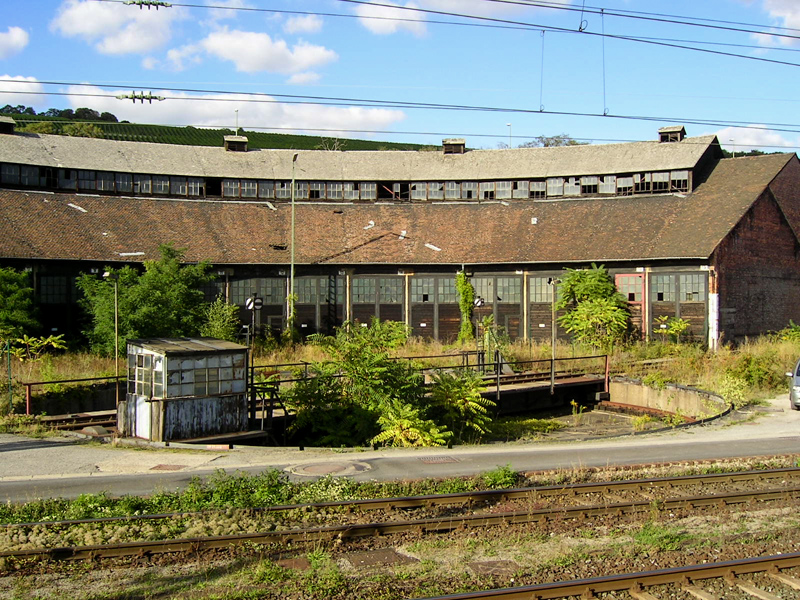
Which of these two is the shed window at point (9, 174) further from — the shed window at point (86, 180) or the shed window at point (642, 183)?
the shed window at point (642, 183)

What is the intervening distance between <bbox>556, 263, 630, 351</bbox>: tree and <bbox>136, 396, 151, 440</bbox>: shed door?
21915 mm

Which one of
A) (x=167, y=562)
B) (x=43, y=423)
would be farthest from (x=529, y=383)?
(x=167, y=562)

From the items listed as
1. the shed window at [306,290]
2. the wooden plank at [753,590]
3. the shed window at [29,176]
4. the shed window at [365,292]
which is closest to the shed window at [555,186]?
the shed window at [365,292]

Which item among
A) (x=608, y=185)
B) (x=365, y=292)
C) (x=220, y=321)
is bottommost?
(x=220, y=321)

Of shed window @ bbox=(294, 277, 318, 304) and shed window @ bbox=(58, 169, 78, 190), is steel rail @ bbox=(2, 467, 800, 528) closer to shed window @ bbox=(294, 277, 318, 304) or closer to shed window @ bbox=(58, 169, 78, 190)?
shed window @ bbox=(294, 277, 318, 304)

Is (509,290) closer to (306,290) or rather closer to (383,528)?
(306,290)

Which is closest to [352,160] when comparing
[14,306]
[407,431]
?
[14,306]

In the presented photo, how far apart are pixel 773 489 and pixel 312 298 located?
89.5 feet

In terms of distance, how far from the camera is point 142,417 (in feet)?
62.2

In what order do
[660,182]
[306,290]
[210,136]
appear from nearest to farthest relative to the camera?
[306,290] < [660,182] < [210,136]

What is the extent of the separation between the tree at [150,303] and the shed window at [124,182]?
1064 cm

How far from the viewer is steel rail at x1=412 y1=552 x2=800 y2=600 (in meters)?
8.68

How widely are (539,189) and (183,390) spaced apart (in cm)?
2853

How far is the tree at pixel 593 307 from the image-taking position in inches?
1388
